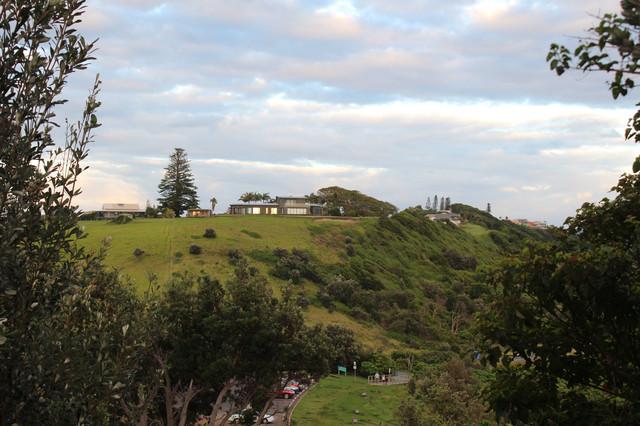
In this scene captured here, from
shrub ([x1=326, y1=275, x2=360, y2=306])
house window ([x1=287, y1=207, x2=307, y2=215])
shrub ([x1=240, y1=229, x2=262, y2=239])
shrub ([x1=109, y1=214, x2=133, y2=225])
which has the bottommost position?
shrub ([x1=326, y1=275, x2=360, y2=306])

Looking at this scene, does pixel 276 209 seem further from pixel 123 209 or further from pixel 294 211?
pixel 123 209

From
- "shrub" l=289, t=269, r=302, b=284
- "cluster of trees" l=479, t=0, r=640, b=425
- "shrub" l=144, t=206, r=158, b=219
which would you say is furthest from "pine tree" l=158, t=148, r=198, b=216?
"cluster of trees" l=479, t=0, r=640, b=425

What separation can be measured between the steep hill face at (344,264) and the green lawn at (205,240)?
0.49 feet

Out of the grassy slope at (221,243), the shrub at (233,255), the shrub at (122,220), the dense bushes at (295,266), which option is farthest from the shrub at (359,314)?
the shrub at (122,220)

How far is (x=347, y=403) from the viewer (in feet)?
157

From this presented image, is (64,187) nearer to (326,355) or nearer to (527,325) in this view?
(527,325)

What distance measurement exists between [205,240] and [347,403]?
42.1 meters

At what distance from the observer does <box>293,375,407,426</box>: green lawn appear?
42.1m

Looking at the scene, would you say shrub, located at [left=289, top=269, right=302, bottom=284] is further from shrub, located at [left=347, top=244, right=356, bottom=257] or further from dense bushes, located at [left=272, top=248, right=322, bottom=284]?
shrub, located at [left=347, top=244, right=356, bottom=257]

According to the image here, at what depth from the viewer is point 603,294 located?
787 centimetres

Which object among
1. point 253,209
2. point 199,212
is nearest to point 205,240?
point 199,212

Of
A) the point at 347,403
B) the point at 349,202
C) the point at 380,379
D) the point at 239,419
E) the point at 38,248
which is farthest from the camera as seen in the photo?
the point at 349,202

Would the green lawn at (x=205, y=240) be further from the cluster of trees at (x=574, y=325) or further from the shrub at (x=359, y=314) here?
the cluster of trees at (x=574, y=325)

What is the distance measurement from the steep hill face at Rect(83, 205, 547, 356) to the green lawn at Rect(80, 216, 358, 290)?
0.15 metres
